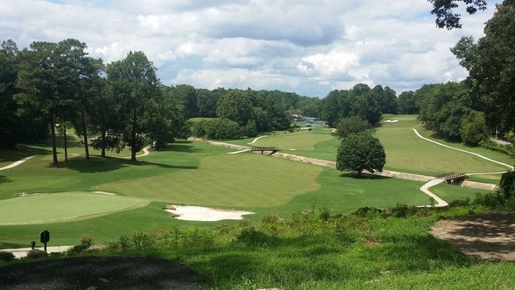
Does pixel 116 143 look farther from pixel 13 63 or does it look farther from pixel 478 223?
pixel 478 223

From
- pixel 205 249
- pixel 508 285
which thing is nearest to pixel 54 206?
pixel 205 249

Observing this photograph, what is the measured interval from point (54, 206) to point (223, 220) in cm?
1101

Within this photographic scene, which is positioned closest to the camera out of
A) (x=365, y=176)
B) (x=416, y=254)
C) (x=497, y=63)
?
(x=416, y=254)

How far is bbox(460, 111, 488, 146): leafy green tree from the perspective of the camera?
284ft

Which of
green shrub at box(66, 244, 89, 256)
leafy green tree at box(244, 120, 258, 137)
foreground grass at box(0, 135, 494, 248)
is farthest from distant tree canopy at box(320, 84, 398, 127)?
green shrub at box(66, 244, 89, 256)

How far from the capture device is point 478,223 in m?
14.2

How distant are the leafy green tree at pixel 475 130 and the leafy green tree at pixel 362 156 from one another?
42.4 metres

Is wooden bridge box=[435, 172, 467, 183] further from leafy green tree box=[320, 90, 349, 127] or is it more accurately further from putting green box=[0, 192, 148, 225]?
leafy green tree box=[320, 90, 349, 127]

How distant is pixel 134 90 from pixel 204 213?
30129mm

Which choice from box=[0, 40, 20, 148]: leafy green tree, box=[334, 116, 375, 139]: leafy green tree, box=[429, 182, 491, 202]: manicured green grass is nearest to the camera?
box=[429, 182, 491, 202]: manicured green grass

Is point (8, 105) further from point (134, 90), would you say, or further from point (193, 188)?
point (193, 188)

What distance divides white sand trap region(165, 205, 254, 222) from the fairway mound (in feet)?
55.7

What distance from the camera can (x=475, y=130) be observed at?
86875 mm

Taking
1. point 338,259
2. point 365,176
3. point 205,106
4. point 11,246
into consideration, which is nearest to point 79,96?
point 11,246
